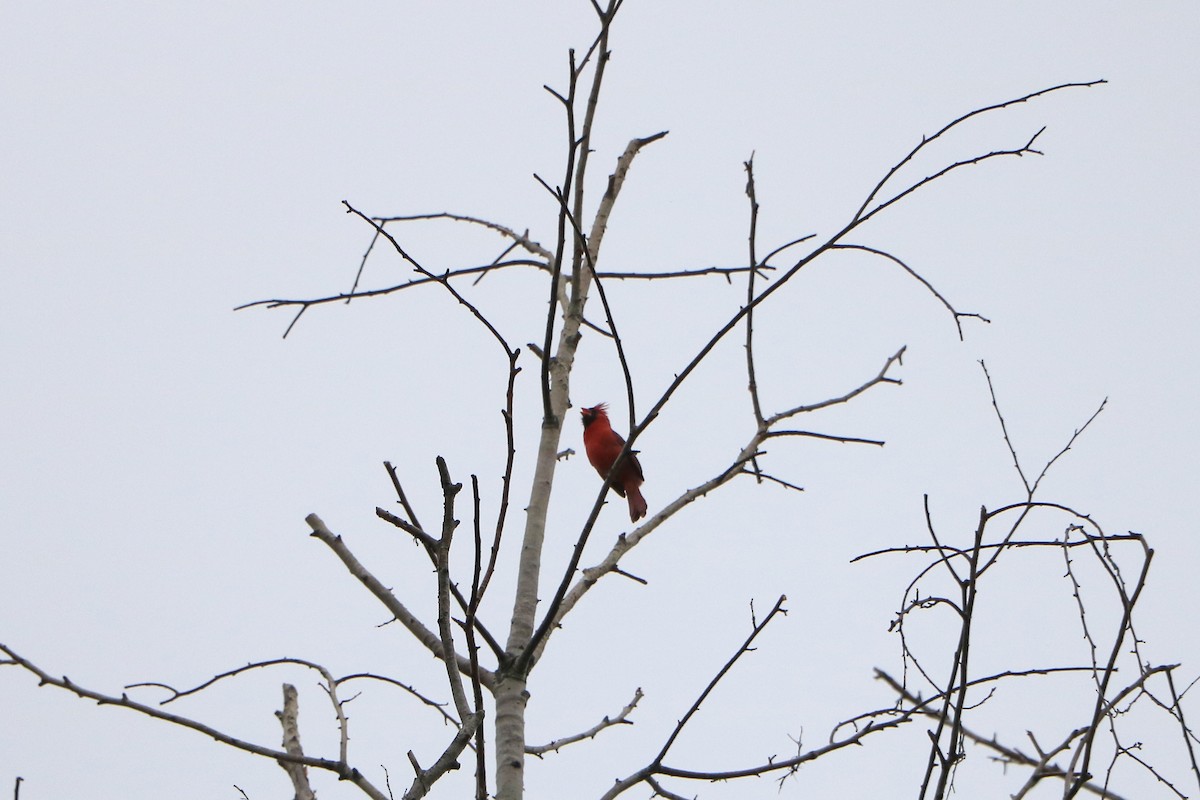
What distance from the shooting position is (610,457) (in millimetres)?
9062

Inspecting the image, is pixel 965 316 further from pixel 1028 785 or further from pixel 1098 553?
pixel 1028 785

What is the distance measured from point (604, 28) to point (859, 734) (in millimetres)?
1786

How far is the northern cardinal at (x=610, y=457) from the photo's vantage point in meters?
9.05

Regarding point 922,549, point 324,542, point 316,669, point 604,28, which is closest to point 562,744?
point 316,669

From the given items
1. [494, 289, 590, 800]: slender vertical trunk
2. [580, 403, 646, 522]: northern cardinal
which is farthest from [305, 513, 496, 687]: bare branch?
[580, 403, 646, 522]: northern cardinal

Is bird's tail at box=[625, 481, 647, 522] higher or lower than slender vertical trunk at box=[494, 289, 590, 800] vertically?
higher

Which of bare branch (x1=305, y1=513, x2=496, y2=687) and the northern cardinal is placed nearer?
bare branch (x1=305, y1=513, x2=496, y2=687)

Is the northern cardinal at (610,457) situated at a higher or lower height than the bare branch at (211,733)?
higher

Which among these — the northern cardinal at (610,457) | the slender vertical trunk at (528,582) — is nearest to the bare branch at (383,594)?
the slender vertical trunk at (528,582)

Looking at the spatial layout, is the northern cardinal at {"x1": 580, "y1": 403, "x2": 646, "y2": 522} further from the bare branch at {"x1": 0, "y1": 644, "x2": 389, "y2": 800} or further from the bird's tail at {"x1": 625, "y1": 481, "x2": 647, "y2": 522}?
the bare branch at {"x1": 0, "y1": 644, "x2": 389, "y2": 800}

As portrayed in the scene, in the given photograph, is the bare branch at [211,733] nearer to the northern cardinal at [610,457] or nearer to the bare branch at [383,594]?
the bare branch at [383,594]

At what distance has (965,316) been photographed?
3443mm

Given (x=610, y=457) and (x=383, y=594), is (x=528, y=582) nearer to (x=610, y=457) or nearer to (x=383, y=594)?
(x=383, y=594)

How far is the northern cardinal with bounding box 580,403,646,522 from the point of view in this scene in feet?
29.7
